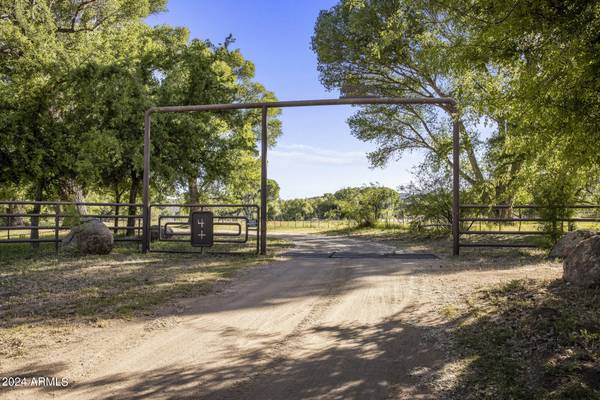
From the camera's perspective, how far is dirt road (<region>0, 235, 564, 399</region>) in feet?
10.6

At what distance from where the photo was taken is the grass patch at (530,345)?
3.22 metres

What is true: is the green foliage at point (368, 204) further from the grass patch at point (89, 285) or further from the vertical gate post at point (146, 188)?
A: the vertical gate post at point (146, 188)

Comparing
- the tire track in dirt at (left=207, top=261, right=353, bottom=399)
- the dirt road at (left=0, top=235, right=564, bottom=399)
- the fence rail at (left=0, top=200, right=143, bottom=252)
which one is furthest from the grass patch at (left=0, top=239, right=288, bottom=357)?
the tire track in dirt at (left=207, top=261, right=353, bottom=399)

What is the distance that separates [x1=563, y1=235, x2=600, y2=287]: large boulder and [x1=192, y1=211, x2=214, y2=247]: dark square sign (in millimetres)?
8197

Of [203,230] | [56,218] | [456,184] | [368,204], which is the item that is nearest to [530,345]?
[456,184]

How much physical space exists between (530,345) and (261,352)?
247 centimetres

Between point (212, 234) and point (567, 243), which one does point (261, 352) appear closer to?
point (212, 234)

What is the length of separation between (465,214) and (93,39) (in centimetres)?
1681

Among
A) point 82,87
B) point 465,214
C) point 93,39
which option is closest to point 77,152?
point 82,87

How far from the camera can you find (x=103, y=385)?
10.7 ft

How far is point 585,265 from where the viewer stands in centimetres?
594

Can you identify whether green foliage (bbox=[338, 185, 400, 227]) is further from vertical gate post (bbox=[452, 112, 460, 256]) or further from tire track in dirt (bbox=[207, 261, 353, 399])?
tire track in dirt (bbox=[207, 261, 353, 399])

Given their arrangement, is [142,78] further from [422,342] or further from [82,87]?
[422,342]

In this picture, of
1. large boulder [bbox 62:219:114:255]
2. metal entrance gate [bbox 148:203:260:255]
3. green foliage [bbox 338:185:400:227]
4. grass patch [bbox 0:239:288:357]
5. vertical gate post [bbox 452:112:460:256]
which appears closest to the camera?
grass patch [bbox 0:239:288:357]
